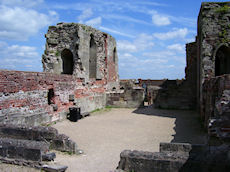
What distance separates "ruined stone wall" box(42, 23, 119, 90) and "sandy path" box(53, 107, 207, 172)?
3.99m

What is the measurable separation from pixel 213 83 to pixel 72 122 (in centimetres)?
671

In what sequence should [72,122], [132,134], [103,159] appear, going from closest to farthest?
1. [103,159]
2. [132,134]
3. [72,122]

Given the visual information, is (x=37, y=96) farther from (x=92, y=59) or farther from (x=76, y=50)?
(x=92, y=59)

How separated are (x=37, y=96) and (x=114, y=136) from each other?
3.73m

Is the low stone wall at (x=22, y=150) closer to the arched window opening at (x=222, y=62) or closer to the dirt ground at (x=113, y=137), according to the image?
the dirt ground at (x=113, y=137)

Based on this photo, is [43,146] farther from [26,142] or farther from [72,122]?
[72,122]

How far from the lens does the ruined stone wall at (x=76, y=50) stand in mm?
13641

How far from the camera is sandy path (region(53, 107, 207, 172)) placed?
577cm

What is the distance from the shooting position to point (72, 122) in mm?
11070

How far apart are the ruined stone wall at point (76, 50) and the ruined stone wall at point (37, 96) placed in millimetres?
1508

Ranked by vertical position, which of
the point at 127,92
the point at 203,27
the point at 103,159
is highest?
the point at 203,27

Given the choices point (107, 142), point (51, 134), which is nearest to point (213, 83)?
point (107, 142)

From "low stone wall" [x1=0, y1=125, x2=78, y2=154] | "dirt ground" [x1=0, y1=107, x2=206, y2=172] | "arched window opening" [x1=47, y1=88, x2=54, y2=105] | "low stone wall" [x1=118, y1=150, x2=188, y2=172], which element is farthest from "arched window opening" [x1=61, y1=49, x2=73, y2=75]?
"low stone wall" [x1=118, y1=150, x2=188, y2=172]

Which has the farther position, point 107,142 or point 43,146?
point 107,142
